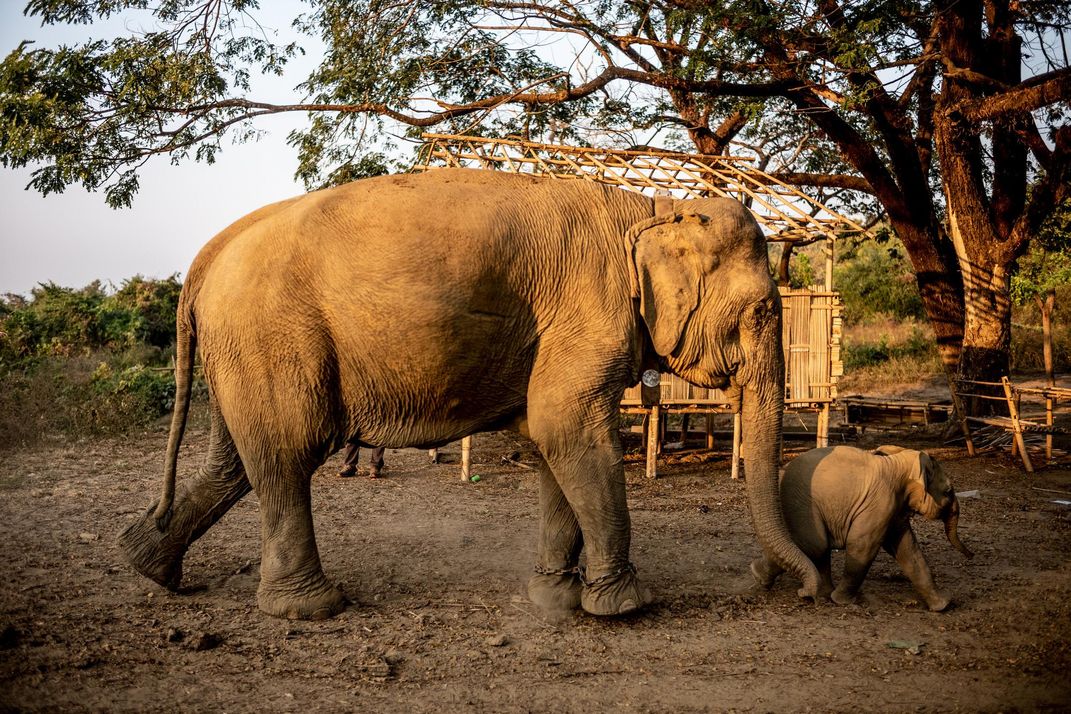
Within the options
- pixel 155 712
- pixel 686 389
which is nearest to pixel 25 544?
pixel 155 712

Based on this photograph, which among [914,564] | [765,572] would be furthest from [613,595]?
[914,564]

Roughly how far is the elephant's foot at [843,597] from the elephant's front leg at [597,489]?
1472 mm

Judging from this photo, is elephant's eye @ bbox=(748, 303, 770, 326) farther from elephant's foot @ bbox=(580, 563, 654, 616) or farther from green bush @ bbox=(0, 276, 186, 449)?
green bush @ bbox=(0, 276, 186, 449)

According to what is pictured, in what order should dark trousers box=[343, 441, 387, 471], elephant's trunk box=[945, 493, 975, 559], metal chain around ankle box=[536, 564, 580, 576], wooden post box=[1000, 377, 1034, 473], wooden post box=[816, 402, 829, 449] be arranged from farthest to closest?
1. wooden post box=[816, 402, 829, 449]
2. wooden post box=[1000, 377, 1034, 473]
3. dark trousers box=[343, 441, 387, 471]
4. elephant's trunk box=[945, 493, 975, 559]
5. metal chain around ankle box=[536, 564, 580, 576]

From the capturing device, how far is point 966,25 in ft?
40.9

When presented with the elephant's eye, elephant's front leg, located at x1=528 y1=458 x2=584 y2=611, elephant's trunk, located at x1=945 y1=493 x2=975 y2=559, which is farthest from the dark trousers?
elephant's trunk, located at x1=945 y1=493 x2=975 y2=559

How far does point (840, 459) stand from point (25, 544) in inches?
248

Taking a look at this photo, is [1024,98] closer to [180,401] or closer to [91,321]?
[180,401]

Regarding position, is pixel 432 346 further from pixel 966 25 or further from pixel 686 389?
pixel 966 25

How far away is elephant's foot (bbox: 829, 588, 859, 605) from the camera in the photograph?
6289 mm

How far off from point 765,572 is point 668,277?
226 cm

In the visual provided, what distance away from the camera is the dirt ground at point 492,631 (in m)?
4.77

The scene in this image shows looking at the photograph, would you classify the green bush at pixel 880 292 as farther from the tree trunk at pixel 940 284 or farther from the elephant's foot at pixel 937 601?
the elephant's foot at pixel 937 601

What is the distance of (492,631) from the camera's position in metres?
5.71
